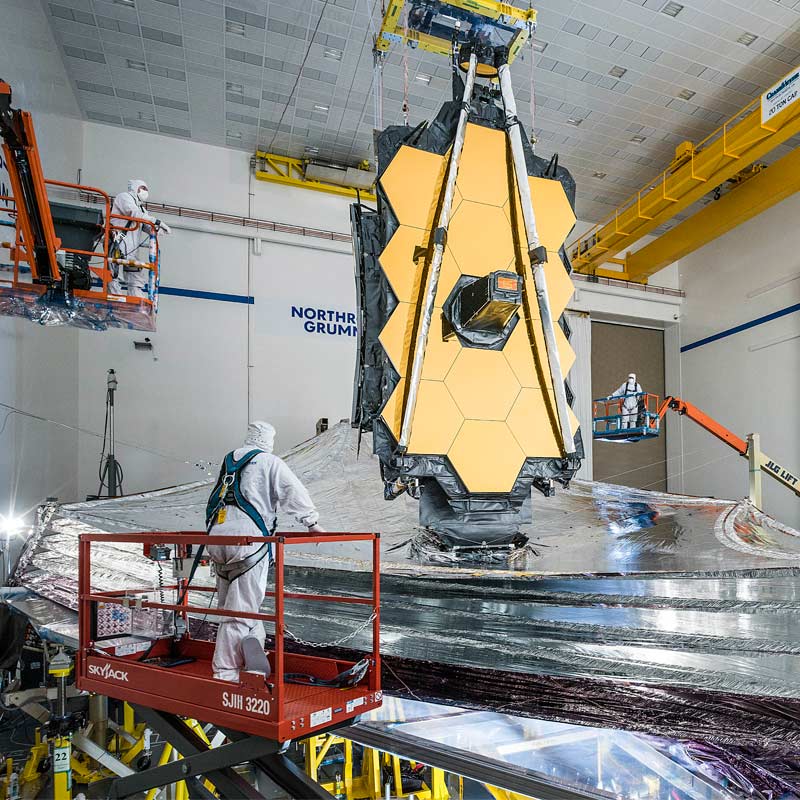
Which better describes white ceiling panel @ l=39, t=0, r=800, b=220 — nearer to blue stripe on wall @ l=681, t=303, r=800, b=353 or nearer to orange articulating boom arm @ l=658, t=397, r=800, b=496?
blue stripe on wall @ l=681, t=303, r=800, b=353

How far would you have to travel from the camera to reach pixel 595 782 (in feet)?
7.88

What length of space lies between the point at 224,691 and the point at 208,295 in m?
10.1

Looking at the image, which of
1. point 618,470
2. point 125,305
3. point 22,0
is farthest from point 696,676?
point 618,470

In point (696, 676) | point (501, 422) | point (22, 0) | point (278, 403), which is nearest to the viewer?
point (696, 676)

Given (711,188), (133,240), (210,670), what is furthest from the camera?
(711,188)

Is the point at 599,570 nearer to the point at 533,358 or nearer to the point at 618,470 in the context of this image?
the point at 533,358

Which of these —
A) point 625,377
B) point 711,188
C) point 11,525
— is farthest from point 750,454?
point 11,525

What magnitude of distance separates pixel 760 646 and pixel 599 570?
1.07m

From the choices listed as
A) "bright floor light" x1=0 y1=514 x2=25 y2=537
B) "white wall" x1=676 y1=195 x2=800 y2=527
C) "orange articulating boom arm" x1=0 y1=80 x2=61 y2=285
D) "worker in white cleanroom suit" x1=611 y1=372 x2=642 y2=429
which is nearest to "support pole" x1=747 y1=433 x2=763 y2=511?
"worker in white cleanroom suit" x1=611 y1=372 x2=642 y2=429

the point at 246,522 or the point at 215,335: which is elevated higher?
the point at 215,335

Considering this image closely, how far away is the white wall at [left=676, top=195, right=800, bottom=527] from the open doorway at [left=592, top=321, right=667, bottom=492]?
0.77 meters

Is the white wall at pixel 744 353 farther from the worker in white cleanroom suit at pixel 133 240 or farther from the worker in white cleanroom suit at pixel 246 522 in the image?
the worker in white cleanroom suit at pixel 133 240

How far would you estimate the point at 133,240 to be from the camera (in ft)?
23.5

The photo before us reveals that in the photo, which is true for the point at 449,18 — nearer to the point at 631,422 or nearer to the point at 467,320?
the point at 467,320
